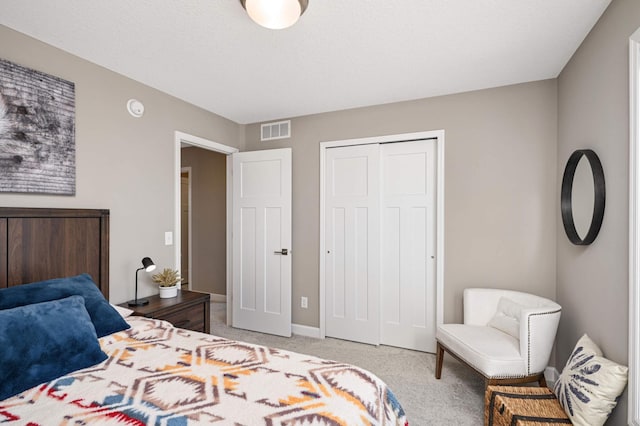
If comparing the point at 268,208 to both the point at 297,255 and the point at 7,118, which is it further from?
the point at 7,118

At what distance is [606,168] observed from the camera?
176 cm

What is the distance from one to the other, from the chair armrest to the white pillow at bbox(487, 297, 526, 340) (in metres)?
0.22

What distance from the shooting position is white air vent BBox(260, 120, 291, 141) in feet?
12.0

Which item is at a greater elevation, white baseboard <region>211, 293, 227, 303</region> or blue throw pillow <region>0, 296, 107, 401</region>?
blue throw pillow <region>0, 296, 107, 401</region>

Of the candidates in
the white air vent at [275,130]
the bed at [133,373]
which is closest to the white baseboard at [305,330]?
the bed at [133,373]

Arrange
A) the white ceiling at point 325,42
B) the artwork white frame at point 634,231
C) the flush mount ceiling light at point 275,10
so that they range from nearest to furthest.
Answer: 1. the artwork white frame at point 634,231
2. the flush mount ceiling light at point 275,10
3. the white ceiling at point 325,42

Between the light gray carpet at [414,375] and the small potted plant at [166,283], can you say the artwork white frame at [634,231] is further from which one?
the small potted plant at [166,283]

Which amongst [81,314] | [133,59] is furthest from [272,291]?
[133,59]

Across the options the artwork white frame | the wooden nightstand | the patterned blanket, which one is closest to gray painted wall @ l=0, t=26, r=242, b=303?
the wooden nightstand

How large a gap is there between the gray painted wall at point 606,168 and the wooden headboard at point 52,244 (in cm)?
315

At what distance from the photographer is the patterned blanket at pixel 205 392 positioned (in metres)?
1.05

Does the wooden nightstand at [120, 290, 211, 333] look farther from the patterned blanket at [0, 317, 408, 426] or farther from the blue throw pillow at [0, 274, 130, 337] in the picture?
the patterned blanket at [0, 317, 408, 426]

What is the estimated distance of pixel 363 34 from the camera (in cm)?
197

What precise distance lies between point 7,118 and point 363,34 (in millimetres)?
2159
